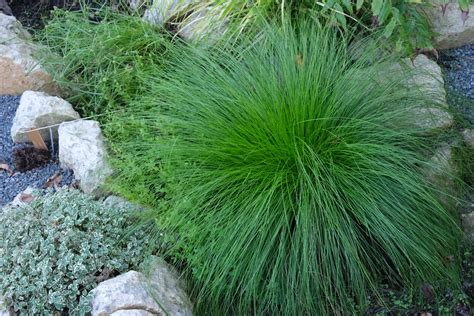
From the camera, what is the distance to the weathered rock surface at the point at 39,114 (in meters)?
3.29

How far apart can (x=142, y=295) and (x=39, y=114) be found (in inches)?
57.3

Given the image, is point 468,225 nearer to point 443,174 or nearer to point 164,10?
point 443,174

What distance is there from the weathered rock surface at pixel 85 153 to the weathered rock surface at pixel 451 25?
2.09 metres

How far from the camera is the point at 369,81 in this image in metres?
2.91

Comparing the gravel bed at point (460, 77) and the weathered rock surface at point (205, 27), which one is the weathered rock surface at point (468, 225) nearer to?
the gravel bed at point (460, 77)

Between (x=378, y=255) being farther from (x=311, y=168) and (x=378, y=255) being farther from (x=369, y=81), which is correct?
(x=369, y=81)

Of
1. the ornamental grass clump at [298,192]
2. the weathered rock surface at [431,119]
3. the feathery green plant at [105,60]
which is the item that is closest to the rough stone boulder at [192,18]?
the feathery green plant at [105,60]

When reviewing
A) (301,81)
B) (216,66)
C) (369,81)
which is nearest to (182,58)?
(216,66)

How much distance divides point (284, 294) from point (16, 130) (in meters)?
1.81

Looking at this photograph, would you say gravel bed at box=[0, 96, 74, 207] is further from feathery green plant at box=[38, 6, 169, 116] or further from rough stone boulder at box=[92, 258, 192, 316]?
rough stone boulder at box=[92, 258, 192, 316]

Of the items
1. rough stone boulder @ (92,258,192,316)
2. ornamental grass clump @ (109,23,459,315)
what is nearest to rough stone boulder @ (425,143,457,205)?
ornamental grass clump @ (109,23,459,315)

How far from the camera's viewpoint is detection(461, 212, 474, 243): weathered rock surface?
274 centimetres

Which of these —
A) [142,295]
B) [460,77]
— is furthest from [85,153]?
[460,77]

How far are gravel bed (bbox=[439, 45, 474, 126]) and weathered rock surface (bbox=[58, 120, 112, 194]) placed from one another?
6.20 feet
